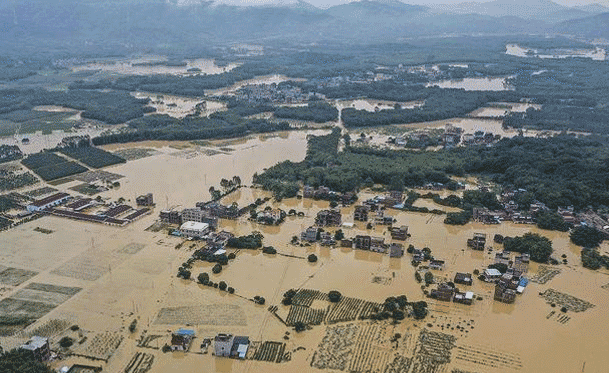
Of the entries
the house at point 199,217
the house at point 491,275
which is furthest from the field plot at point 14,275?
the house at point 491,275

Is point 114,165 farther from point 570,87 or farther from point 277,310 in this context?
point 570,87

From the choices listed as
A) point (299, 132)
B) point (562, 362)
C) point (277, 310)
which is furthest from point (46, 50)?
point (562, 362)

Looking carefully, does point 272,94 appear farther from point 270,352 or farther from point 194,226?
point 270,352

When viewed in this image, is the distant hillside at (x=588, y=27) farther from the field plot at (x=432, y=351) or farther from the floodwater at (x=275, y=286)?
the field plot at (x=432, y=351)

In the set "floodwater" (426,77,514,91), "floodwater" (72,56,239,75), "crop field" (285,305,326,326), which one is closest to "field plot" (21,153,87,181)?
"crop field" (285,305,326,326)

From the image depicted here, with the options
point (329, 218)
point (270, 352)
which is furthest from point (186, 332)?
point (329, 218)

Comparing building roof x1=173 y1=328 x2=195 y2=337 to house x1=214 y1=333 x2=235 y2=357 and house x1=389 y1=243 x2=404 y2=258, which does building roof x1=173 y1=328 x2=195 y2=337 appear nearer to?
house x1=214 y1=333 x2=235 y2=357
